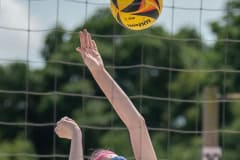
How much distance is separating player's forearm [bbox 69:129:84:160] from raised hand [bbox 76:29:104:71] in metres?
0.45

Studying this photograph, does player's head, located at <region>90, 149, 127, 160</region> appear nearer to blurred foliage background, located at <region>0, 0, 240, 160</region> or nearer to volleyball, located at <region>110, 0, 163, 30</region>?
volleyball, located at <region>110, 0, 163, 30</region>

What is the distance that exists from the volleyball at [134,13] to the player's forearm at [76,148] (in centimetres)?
113

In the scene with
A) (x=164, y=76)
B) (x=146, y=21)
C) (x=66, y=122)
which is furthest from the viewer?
(x=164, y=76)

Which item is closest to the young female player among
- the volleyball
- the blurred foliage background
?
Answer: the volleyball

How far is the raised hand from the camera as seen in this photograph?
5.04m

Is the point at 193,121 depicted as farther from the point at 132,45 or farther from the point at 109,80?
the point at 109,80

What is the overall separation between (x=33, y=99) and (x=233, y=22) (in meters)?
10.0

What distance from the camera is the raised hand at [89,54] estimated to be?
5039mm

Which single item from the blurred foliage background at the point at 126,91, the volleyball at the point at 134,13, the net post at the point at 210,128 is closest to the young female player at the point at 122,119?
the volleyball at the point at 134,13

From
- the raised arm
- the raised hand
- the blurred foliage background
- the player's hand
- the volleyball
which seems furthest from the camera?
the blurred foliage background

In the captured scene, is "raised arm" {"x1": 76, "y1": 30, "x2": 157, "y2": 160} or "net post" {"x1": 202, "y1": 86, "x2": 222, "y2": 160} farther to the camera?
"net post" {"x1": 202, "y1": 86, "x2": 222, "y2": 160}

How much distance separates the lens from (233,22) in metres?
13.3

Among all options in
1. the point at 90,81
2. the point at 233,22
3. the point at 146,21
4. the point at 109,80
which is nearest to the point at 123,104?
the point at 109,80

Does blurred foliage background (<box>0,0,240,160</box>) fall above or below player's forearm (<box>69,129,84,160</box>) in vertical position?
below
